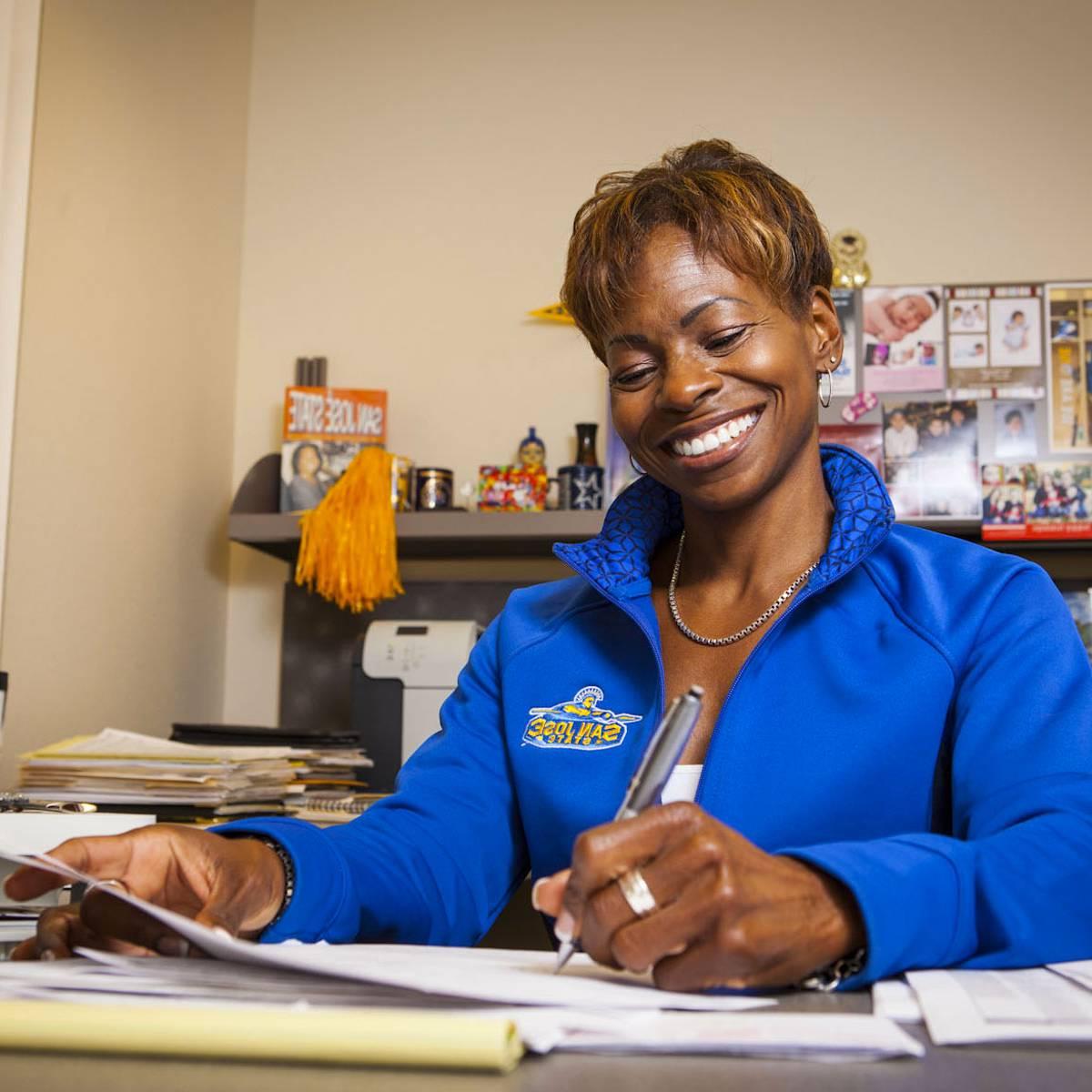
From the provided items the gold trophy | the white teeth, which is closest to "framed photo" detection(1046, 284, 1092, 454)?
the gold trophy

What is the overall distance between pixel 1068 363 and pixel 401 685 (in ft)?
4.61

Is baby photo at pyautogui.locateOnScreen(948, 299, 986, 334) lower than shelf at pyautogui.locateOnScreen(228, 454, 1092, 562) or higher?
higher

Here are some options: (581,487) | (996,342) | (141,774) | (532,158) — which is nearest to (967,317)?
(996,342)

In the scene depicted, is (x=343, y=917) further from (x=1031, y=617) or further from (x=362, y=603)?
(x=362, y=603)

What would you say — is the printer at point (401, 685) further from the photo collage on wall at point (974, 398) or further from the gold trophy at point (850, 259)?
the gold trophy at point (850, 259)

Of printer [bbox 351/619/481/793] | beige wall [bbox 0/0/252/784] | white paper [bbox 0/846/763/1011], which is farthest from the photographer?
printer [bbox 351/619/481/793]

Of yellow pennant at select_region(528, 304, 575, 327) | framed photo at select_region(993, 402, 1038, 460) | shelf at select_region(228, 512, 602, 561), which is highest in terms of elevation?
yellow pennant at select_region(528, 304, 575, 327)

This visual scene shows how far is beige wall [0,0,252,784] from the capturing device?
2.11m

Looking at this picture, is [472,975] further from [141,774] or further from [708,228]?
[141,774]

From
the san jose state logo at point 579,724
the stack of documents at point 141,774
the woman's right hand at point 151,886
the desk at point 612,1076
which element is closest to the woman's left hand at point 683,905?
the desk at point 612,1076

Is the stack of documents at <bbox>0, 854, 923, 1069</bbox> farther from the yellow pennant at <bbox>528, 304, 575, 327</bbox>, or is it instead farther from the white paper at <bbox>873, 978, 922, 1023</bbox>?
the yellow pennant at <bbox>528, 304, 575, 327</bbox>

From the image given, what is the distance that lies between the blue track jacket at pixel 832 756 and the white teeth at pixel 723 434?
0.11 meters

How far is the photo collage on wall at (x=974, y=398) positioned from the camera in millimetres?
2461

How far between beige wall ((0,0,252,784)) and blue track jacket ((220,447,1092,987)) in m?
1.15
